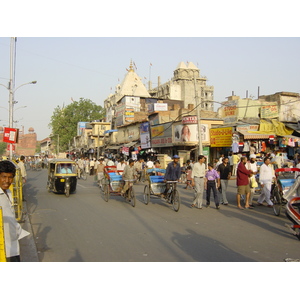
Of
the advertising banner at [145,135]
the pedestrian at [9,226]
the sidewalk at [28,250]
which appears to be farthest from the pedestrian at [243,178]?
the advertising banner at [145,135]

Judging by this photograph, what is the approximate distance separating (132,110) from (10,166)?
4507 cm

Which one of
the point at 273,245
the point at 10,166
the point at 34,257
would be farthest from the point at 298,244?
the point at 10,166

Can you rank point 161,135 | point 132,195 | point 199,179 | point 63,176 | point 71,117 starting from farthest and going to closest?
point 71,117 → point 161,135 → point 63,176 → point 132,195 → point 199,179

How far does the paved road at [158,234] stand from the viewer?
248 inches

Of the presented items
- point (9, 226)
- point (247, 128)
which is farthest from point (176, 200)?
point (247, 128)

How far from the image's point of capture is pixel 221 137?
2775cm

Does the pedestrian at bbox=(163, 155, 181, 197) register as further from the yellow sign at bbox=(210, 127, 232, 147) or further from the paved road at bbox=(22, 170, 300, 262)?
the yellow sign at bbox=(210, 127, 232, 147)

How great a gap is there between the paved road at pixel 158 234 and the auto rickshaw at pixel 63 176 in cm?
318

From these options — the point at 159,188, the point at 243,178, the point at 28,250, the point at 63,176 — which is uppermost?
the point at 243,178

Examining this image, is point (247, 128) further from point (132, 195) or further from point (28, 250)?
point (28, 250)

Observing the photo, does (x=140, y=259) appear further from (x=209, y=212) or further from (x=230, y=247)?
(x=209, y=212)

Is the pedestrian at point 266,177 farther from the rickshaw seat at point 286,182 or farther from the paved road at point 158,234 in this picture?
the rickshaw seat at point 286,182

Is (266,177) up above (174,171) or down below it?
below

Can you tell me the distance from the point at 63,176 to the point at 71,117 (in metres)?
64.0
